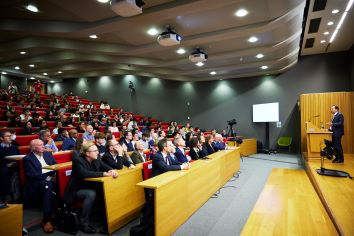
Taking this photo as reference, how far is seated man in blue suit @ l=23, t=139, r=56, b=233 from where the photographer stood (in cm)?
288

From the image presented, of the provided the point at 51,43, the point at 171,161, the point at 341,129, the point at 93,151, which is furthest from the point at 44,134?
the point at 341,129

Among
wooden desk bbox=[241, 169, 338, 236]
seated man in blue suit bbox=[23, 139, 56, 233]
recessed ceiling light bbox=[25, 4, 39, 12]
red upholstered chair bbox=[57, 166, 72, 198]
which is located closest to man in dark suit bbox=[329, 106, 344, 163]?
wooden desk bbox=[241, 169, 338, 236]

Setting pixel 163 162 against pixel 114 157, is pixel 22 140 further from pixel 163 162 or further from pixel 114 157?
pixel 163 162

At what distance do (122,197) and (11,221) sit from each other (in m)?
1.20

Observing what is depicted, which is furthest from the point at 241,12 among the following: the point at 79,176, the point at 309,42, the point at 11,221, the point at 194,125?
the point at 194,125

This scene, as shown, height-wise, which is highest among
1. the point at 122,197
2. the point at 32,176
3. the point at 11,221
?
the point at 32,176

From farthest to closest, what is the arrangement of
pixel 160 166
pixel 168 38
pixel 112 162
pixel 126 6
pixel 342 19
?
pixel 342 19 < pixel 168 38 < pixel 126 6 < pixel 112 162 < pixel 160 166

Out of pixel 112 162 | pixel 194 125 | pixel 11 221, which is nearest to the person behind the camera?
pixel 11 221

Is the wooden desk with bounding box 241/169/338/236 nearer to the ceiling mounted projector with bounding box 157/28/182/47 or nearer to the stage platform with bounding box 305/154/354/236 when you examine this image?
the stage platform with bounding box 305/154/354/236

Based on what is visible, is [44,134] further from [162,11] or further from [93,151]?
[162,11]

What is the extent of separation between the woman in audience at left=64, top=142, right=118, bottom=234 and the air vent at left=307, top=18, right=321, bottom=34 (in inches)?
221

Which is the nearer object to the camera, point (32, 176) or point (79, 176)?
point (79, 176)

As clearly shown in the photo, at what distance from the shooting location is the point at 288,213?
338 centimetres

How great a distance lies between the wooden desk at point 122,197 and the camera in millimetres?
2770
